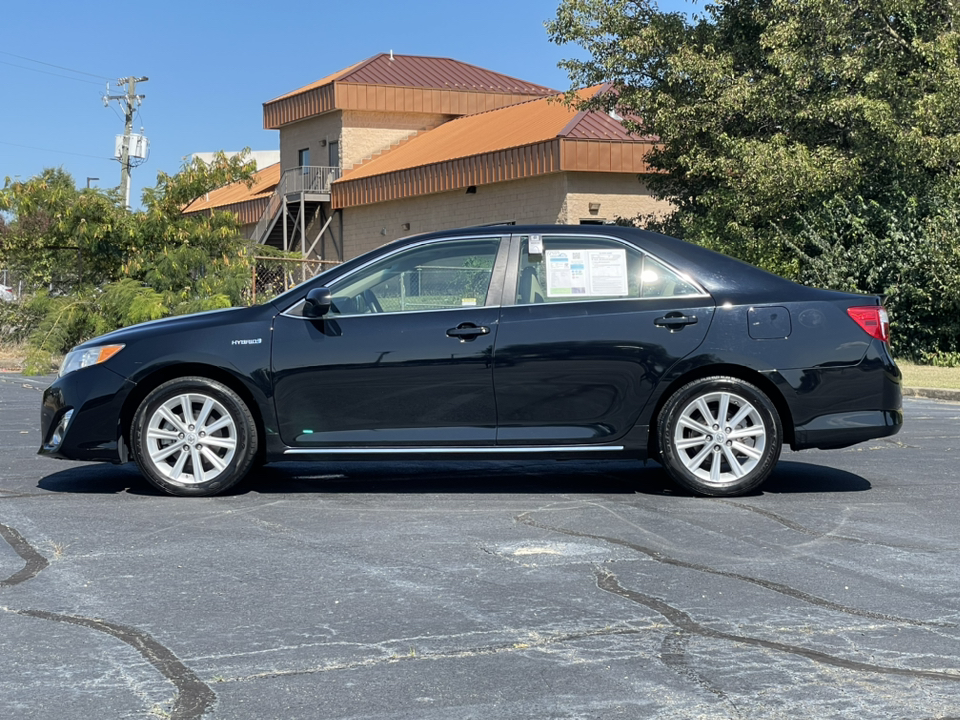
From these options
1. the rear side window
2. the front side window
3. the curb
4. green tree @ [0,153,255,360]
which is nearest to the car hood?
the front side window

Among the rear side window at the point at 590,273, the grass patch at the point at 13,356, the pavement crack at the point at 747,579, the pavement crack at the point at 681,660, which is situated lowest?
the pavement crack at the point at 681,660

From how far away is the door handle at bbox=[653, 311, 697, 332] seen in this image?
7785 mm

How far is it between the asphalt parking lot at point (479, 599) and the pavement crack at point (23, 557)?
0.02 m

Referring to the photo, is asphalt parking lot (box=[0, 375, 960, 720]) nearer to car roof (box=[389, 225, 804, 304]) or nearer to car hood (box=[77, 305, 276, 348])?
car hood (box=[77, 305, 276, 348])

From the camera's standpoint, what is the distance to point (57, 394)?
7.98 meters

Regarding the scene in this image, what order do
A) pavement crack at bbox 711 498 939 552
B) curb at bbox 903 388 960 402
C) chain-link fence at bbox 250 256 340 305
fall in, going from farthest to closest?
chain-link fence at bbox 250 256 340 305
curb at bbox 903 388 960 402
pavement crack at bbox 711 498 939 552

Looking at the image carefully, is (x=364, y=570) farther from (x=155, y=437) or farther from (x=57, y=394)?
(x=57, y=394)

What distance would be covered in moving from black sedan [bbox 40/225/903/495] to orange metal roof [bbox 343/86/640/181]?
21.3 m

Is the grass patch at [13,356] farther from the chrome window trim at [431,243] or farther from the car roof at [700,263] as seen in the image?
the car roof at [700,263]

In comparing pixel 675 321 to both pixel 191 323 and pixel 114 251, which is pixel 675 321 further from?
pixel 114 251

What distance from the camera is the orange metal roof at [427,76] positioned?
46922mm

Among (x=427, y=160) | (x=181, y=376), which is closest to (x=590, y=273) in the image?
(x=181, y=376)

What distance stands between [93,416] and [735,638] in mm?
4613

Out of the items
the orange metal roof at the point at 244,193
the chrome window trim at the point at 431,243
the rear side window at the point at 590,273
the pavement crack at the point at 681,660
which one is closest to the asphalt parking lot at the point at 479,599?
the pavement crack at the point at 681,660
